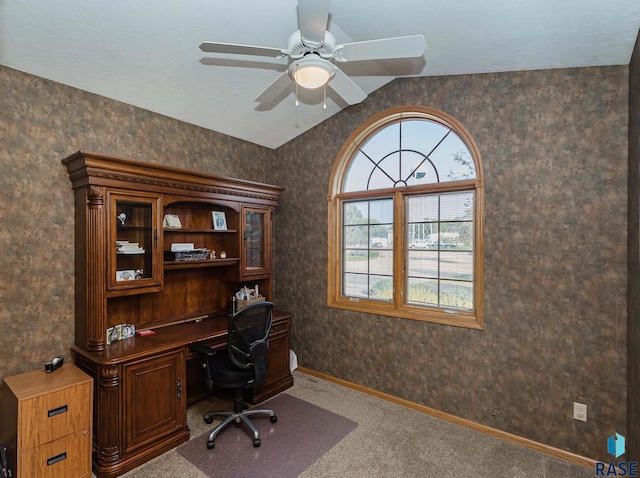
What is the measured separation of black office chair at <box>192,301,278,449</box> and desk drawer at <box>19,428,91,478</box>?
780 mm

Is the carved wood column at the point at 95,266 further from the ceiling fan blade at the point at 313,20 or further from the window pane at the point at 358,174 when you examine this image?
the window pane at the point at 358,174

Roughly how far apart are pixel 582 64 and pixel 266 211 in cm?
291

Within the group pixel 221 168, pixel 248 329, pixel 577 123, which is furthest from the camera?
pixel 221 168

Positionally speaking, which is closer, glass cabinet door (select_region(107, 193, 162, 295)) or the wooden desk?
the wooden desk

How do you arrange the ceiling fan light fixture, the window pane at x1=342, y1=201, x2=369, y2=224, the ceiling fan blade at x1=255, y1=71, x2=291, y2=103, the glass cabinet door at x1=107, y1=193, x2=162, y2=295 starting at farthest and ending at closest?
the window pane at x1=342, y1=201, x2=369, y2=224 < the glass cabinet door at x1=107, y1=193, x2=162, y2=295 < the ceiling fan blade at x1=255, y1=71, x2=291, y2=103 < the ceiling fan light fixture

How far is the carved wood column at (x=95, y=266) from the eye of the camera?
93.9 inches

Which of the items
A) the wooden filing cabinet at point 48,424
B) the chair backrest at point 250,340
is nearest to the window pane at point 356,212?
the chair backrest at point 250,340

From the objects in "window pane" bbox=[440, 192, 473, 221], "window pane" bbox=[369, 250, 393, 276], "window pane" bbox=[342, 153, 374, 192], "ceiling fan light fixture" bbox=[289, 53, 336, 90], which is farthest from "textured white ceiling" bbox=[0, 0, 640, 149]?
"window pane" bbox=[369, 250, 393, 276]

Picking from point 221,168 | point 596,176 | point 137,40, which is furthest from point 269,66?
point 596,176

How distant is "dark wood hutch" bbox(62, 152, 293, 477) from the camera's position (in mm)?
2287

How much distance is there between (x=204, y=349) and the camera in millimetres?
2594

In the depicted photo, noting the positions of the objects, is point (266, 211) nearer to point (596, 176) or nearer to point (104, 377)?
point (104, 377)

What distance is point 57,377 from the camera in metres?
2.24

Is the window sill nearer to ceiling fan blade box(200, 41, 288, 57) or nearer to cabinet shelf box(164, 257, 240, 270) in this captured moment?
cabinet shelf box(164, 257, 240, 270)
